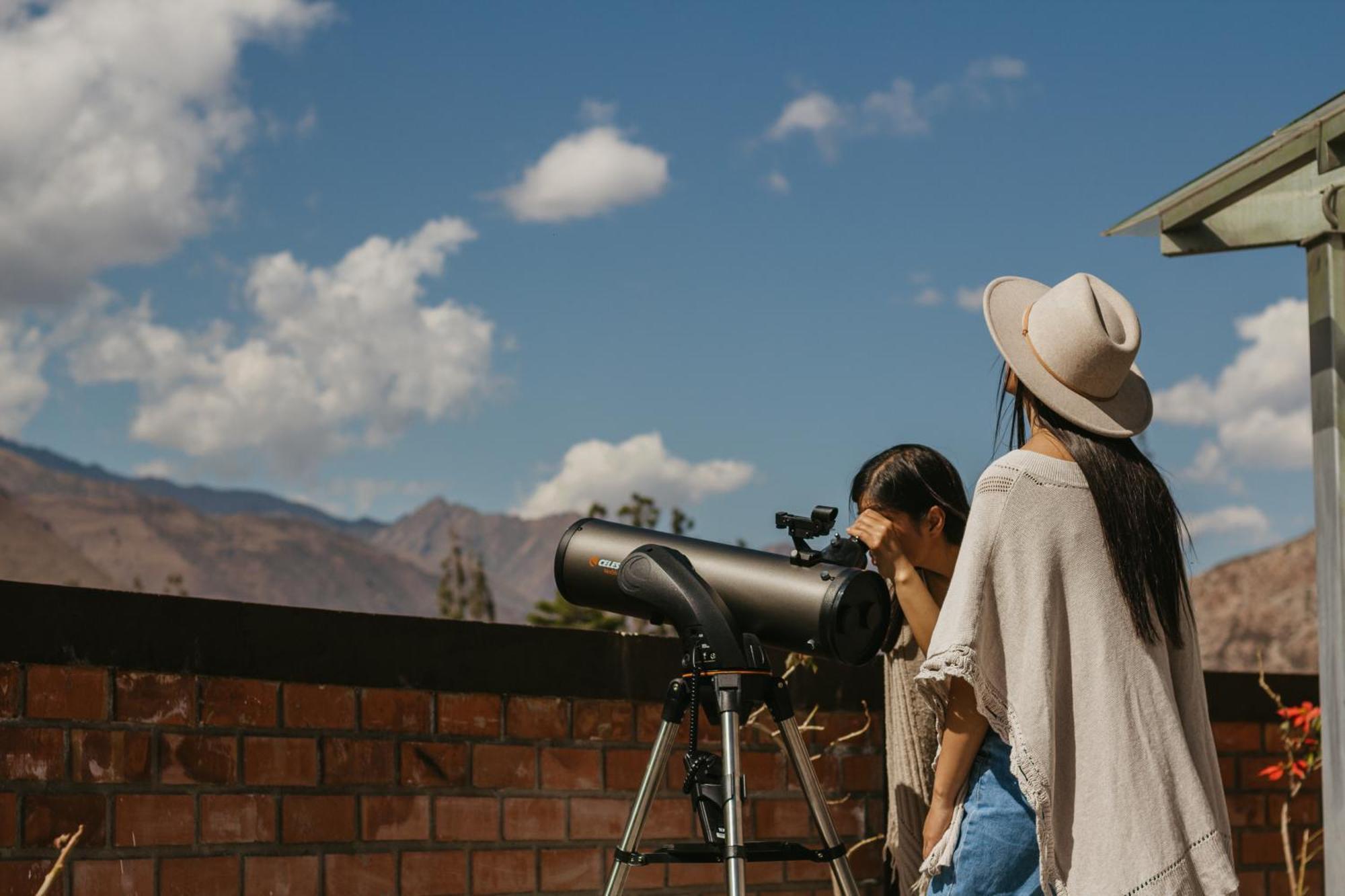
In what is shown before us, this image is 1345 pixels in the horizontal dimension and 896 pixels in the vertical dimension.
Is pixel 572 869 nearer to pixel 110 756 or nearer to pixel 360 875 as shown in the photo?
pixel 360 875

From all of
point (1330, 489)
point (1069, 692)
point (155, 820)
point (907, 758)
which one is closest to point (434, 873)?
point (155, 820)


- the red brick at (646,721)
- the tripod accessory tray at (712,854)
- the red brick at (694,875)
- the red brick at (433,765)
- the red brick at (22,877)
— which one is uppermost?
the red brick at (646,721)

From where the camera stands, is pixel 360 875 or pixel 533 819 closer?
pixel 360 875

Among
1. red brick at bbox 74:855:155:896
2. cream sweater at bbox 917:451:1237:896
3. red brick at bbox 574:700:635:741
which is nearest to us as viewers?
cream sweater at bbox 917:451:1237:896

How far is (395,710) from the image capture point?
11.5ft

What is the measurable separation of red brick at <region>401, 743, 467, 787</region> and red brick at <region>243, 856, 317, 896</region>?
0.29m

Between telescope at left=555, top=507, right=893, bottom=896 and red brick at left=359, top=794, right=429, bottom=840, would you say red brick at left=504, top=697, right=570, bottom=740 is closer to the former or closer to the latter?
red brick at left=359, top=794, right=429, bottom=840

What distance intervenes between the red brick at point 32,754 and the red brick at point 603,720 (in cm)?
123

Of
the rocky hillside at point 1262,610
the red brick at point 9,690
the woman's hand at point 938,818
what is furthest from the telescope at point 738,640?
the rocky hillside at point 1262,610

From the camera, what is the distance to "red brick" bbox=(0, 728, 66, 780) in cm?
297

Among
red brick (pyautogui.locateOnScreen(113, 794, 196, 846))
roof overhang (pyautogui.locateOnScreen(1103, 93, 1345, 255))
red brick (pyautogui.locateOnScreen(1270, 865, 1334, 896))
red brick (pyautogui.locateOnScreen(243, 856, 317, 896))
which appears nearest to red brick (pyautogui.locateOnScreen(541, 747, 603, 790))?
red brick (pyautogui.locateOnScreen(243, 856, 317, 896))

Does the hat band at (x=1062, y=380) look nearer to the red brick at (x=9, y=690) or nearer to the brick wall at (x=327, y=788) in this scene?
the brick wall at (x=327, y=788)

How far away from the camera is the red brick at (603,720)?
3814mm

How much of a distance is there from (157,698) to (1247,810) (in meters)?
3.56
